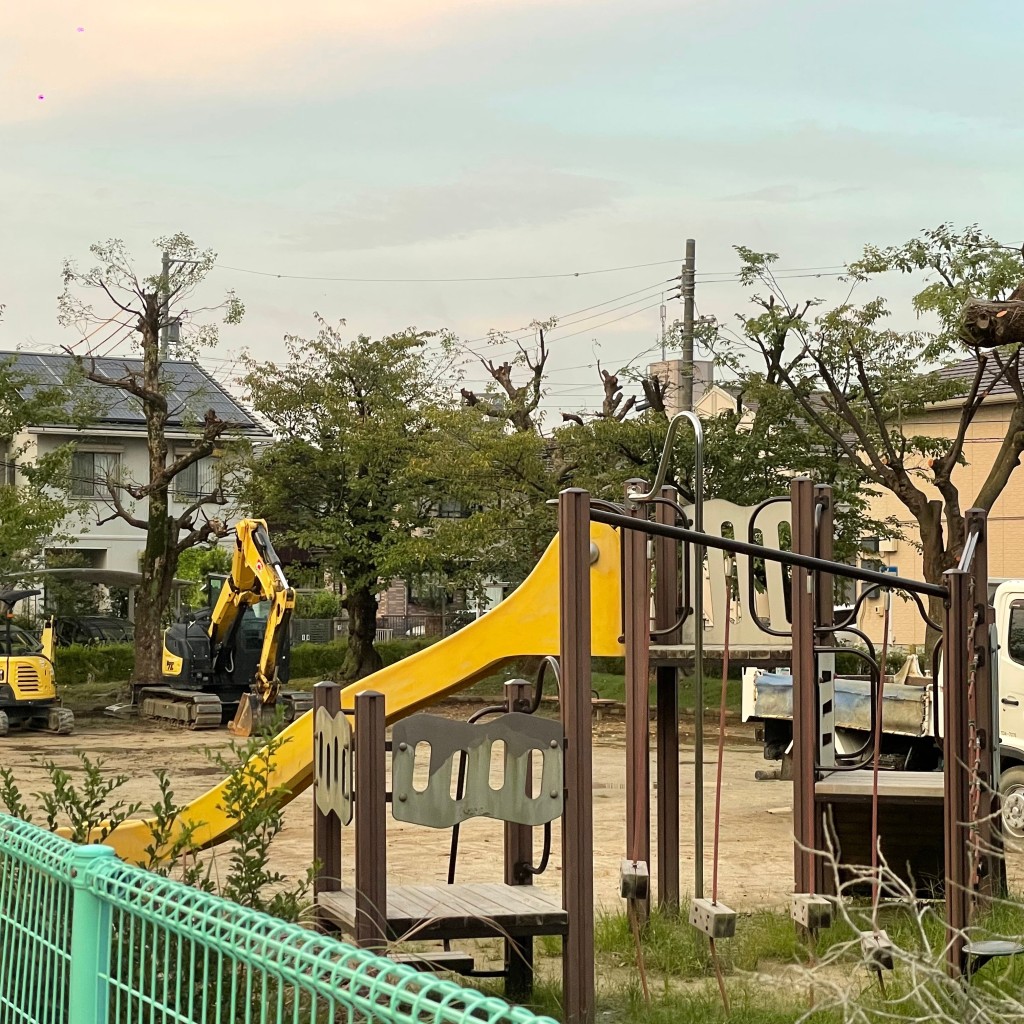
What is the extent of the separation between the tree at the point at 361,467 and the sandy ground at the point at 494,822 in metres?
5.93

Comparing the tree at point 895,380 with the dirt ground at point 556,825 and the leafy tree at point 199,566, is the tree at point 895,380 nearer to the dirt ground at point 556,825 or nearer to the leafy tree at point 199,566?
the dirt ground at point 556,825

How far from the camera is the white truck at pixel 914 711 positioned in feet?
37.0

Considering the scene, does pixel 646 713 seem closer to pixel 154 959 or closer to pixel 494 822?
pixel 154 959

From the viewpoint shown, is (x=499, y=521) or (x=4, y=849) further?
(x=499, y=521)

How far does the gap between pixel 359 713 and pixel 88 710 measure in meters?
21.8

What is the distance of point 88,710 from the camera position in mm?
25797

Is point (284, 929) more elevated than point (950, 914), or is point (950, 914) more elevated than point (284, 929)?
point (284, 929)

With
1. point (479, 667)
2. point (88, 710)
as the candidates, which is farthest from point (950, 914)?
point (88, 710)

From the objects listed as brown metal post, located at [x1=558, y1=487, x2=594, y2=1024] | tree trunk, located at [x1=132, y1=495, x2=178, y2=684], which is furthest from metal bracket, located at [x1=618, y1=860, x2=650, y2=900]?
tree trunk, located at [x1=132, y1=495, x2=178, y2=684]

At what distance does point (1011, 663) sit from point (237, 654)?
15259 millimetres

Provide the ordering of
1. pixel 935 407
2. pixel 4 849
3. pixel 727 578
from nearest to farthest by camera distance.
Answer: pixel 4 849
pixel 727 578
pixel 935 407

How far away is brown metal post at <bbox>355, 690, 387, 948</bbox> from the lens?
514 centimetres

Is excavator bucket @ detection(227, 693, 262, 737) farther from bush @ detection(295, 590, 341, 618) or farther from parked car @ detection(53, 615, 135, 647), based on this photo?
bush @ detection(295, 590, 341, 618)

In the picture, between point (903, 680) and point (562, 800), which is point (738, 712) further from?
point (562, 800)
